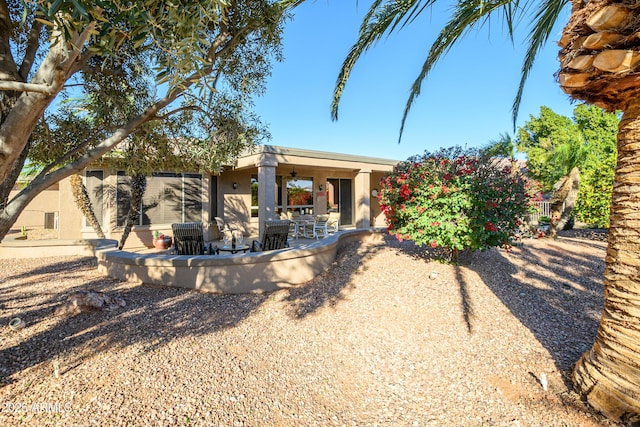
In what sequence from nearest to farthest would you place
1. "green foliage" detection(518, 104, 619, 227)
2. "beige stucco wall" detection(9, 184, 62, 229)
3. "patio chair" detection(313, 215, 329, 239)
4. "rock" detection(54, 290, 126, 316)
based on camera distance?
"rock" detection(54, 290, 126, 316) → "patio chair" detection(313, 215, 329, 239) → "green foliage" detection(518, 104, 619, 227) → "beige stucco wall" detection(9, 184, 62, 229)

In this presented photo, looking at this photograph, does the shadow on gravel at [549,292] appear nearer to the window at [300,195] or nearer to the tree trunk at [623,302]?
the tree trunk at [623,302]

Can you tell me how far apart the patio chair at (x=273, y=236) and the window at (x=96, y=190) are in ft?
20.8

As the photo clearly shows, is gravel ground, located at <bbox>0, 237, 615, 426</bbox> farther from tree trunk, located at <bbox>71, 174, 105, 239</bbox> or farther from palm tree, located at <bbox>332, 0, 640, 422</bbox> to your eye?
tree trunk, located at <bbox>71, 174, 105, 239</bbox>

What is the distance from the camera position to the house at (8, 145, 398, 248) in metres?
10.6

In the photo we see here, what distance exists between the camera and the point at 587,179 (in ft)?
46.7

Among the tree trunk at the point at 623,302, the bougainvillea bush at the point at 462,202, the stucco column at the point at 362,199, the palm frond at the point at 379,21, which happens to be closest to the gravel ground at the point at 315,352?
the tree trunk at the point at 623,302

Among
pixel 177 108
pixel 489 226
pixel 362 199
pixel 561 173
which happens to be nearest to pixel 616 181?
pixel 489 226

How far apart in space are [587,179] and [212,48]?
54.3 ft

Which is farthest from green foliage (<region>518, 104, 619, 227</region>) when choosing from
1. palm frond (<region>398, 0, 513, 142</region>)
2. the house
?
palm frond (<region>398, 0, 513, 142</region>)

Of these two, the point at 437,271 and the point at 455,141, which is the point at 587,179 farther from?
the point at 437,271

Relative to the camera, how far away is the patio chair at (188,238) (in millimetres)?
7500

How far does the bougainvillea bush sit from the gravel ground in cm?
79

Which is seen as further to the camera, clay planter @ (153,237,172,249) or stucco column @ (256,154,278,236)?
clay planter @ (153,237,172,249)

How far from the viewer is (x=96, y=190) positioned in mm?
10766
